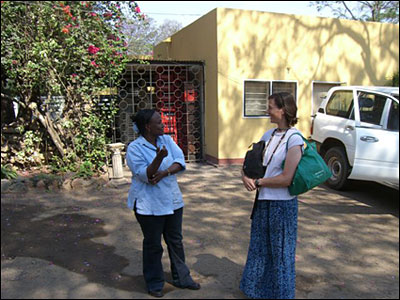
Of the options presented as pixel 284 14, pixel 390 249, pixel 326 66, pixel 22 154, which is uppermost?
pixel 284 14

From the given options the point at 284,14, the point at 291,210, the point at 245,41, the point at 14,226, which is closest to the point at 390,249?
the point at 291,210

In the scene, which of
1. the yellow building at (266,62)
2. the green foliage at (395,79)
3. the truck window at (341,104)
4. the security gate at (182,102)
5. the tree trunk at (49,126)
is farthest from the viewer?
the green foliage at (395,79)

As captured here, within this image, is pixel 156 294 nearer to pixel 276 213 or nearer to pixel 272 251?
pixel 272 251

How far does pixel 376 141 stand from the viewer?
5707 millimetres

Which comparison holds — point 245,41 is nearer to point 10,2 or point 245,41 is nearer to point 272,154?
point 10,2


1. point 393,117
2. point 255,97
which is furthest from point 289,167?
point 255,97

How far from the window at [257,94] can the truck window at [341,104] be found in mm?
2170

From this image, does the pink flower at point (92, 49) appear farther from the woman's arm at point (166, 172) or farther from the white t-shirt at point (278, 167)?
the white t-shirt at point (278, 167)

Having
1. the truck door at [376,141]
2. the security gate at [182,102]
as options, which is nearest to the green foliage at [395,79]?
the truck door at [376,141]

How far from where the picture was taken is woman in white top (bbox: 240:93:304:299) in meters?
2.82

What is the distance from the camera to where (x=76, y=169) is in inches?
295

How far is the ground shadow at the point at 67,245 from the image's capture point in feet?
11.7

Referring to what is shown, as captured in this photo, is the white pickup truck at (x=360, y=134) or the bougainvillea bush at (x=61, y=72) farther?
the bougainvillea bush at (x=61, y=72)

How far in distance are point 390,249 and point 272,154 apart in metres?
2.43
